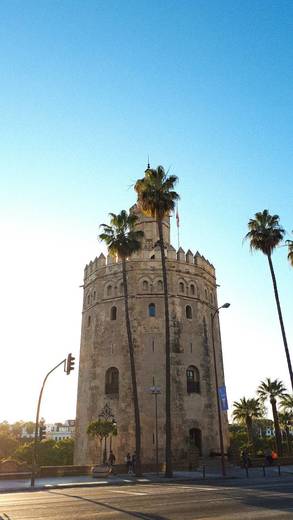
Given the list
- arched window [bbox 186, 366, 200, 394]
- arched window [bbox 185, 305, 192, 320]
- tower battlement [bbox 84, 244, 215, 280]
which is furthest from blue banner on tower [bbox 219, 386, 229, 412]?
tower battlement [bbox 84, 244, 215, 280]

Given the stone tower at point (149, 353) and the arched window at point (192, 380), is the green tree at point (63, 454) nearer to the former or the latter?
the stone tower at point (149, 353)

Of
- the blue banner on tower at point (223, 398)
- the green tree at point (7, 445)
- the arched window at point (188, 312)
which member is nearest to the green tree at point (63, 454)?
the green tree at point (7, 445)

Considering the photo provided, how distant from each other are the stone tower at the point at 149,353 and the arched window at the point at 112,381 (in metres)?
0.08

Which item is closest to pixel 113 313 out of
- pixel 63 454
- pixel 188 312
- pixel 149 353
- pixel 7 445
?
pixel 149 353

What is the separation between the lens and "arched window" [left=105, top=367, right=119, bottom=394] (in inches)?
1380

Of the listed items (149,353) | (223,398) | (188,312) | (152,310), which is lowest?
(223,398)

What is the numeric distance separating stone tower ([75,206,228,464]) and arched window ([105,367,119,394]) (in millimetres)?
79

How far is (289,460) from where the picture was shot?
33.2 m

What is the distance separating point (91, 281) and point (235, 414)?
2514cm

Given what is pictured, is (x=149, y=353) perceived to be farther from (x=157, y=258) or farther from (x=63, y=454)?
(x=63, y=454)

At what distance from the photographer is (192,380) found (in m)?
36.0

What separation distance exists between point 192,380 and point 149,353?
4380 millimetres

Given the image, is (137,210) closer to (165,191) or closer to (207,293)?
(207,293)

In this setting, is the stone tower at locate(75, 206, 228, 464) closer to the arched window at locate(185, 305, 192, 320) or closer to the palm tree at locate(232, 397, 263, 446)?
the arched window at locate(185, 305, 192, 320)
